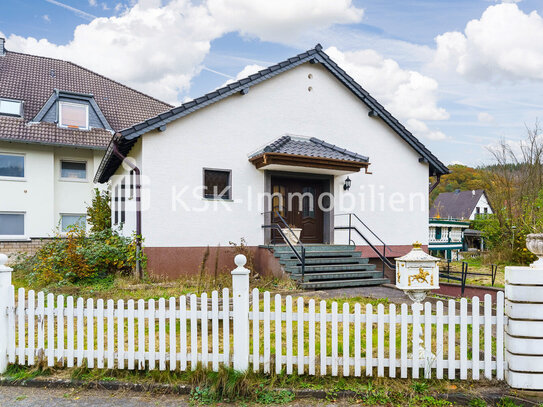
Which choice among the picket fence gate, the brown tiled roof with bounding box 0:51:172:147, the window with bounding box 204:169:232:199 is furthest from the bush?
the brown tiled roof with bounding box 0:51:172:147

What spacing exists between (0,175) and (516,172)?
83.7 ft

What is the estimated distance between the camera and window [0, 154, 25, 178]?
1641 centimetres

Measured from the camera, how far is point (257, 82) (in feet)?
36.9

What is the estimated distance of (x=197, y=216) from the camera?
10562mm

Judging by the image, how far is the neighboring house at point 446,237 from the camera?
27.2 meters

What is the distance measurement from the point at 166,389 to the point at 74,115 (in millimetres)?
17609

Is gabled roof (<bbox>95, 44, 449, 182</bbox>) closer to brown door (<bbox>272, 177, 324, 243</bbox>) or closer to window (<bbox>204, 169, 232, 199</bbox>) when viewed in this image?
window (<bbox>204, 169, 232, 199</bbox>)

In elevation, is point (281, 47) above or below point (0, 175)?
above

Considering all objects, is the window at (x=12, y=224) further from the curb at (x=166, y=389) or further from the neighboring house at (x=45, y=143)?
the curb at (x=166, y=389)

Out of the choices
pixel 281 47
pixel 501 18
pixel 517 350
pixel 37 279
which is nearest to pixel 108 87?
pixel 281 47

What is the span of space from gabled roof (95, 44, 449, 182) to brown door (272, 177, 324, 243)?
3.02 m

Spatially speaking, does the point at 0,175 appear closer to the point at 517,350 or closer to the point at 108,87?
the point at 108,87

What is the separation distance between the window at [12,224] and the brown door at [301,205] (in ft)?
38.9

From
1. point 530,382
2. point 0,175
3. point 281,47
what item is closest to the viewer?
point 530,382
